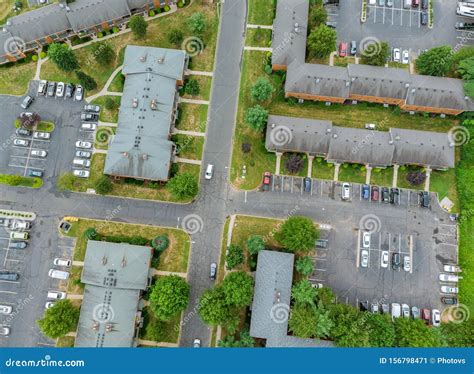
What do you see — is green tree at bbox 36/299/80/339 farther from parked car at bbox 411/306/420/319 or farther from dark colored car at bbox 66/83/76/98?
parked car at bbox 411/306/420/319

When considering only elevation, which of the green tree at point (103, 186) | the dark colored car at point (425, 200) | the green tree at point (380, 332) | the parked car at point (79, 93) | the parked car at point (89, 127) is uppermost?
the parked car at point (79, 93)

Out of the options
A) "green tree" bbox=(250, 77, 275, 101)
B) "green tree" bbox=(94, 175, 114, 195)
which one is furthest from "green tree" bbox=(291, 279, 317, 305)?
"green tree" bbox=(94, 175, 114, 195)

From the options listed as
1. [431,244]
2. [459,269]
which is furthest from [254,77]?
[459,269]

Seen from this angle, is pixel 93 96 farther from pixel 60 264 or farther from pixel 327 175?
pixel 327 175

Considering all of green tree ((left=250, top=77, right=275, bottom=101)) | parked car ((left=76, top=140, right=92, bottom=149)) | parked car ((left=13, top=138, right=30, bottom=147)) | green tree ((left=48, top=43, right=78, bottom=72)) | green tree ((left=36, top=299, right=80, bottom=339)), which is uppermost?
green tree ((left=48, top=43, right=78, bottom=72))

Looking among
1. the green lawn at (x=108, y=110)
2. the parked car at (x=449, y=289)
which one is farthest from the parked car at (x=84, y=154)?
the parked car at (x=449, y=289)

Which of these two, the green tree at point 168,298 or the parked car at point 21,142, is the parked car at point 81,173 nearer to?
the parked car at point 21,142

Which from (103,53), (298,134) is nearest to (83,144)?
(103,53)
